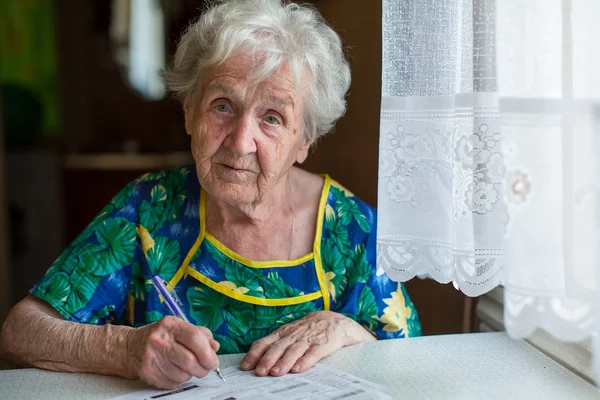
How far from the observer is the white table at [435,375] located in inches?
44.8

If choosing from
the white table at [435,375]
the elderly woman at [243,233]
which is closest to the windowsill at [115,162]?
the elderly woman at [243,233]

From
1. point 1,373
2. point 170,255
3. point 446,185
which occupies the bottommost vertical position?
point 1,373

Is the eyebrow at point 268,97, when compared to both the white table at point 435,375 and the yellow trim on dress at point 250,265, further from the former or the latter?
the white table at point 435,375

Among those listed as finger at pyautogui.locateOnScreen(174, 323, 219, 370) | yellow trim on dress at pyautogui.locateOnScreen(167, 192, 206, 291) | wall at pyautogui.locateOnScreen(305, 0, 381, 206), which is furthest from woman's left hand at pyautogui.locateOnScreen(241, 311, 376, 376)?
wall at pyautogui.locateOnScreen(305, 0, 381, 206)

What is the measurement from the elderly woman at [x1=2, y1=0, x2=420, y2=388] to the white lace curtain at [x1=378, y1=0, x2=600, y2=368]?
326 millimetres

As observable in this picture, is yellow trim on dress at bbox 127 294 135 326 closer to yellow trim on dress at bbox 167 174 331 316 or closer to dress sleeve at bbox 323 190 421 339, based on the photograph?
yellow trim on dress at bbox 167 174 331 316

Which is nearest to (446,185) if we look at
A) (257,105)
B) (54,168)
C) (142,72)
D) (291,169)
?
(257,105)

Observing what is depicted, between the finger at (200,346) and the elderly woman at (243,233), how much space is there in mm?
160

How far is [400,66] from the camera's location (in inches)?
46.8

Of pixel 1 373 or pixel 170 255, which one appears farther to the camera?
pixel 170 255

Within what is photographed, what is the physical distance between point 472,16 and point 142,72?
16.2 feet

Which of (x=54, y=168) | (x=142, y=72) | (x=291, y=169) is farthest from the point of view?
(x=142, y=72)

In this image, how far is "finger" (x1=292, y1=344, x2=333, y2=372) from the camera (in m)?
1.24

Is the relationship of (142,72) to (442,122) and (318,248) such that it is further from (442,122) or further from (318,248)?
(442,122)
